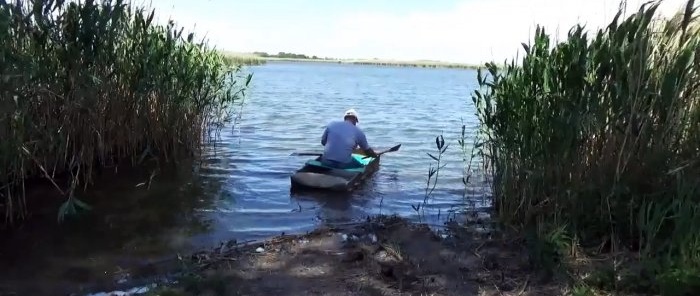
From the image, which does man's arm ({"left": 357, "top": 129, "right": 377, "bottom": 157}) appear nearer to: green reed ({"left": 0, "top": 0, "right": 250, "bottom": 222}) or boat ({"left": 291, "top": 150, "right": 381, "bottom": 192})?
boat ({"left": 291, "top": 150, "right": 381, "bottom": 192})

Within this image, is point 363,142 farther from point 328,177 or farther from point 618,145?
point 618,145

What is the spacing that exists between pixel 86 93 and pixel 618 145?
6.35 m

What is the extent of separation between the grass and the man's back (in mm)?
3806

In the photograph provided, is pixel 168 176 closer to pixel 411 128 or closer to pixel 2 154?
pixel 2 154

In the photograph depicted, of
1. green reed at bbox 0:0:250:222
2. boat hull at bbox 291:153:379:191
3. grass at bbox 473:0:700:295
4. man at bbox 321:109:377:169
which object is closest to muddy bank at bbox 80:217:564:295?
grass at bbox 473:0:700:295

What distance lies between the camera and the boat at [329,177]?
916 cm

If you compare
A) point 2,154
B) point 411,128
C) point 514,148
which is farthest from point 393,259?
point 411,128

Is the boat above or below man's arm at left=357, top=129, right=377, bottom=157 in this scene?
below

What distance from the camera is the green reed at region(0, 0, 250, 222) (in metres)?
6.53

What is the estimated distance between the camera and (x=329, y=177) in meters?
9.23

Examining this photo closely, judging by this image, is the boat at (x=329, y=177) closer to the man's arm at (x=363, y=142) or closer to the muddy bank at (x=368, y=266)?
the man's arm at (x=363, y=142)

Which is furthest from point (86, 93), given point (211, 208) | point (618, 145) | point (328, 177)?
point (618, 145)

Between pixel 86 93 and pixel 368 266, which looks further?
pixel 86 93

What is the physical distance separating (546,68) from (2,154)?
18.5 feet
